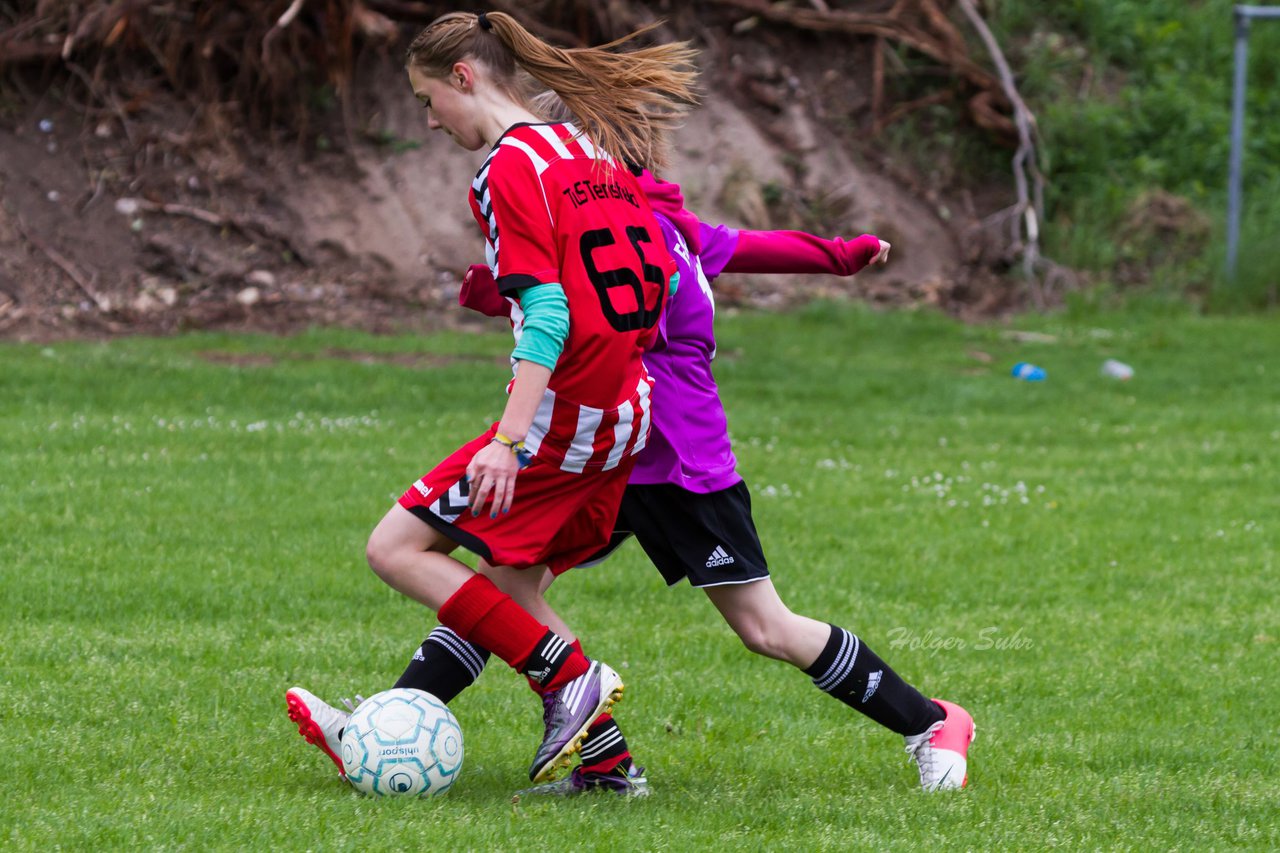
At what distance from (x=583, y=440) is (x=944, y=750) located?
140cm

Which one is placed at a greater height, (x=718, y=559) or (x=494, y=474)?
(x=494, y=474)

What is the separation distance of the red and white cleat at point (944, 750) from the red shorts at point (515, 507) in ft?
3.91

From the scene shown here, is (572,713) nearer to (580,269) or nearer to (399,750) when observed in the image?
(399,750)

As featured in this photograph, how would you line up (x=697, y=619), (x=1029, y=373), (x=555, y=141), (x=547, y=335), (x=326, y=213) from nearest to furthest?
(x=547, y=335) → (x=555, y=141) → (x=697, y=619) → (x=1029, y=373) → (x=326, y=213)

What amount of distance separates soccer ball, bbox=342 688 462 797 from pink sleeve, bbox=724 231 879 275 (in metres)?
1.51

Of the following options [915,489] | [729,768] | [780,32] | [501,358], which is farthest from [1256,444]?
[780,32]

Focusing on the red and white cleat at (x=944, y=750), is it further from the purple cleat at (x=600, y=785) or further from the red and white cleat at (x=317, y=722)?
the red and white cleat at (x=317, y=722)

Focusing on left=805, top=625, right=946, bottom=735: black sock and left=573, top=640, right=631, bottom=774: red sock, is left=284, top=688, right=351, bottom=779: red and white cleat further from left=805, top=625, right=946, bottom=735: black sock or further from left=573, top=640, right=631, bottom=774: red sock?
left=805, top=625, right=946, bottom=735: black sock

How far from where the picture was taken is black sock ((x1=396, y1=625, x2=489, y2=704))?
15.0 ft

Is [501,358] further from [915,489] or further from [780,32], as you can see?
[780,32]

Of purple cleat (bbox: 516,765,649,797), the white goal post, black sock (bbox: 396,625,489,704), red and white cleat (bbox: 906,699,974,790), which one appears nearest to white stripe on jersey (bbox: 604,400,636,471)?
black sock (bbox: 396,625,489,704)

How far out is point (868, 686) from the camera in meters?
4.50

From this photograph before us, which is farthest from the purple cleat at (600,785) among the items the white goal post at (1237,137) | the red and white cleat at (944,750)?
the white goal post at (1237,137)

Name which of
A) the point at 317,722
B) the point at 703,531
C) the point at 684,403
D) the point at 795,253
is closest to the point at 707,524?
the point at 703,531
